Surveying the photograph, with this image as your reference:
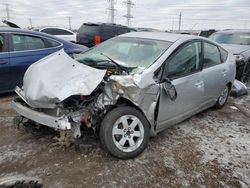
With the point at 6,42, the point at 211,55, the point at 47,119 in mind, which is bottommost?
the point at 47,119

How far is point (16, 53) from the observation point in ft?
17.8

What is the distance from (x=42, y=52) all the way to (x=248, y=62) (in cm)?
603

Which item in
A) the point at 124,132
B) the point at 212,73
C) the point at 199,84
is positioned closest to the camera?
the point at 124,132

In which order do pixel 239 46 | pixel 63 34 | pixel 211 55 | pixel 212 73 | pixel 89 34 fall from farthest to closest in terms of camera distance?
pixel 63 34, pixel 89 34, pixel 239 46, pixel 211 55, pixel 212 73

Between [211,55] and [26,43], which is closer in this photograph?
[211,55]

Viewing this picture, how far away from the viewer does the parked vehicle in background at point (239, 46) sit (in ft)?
25.9

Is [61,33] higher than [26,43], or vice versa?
[26,43]

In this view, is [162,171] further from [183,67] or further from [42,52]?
[42,52]

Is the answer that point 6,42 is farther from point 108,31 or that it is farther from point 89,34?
point 108,31

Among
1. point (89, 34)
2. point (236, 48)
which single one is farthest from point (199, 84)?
point (89, 34)

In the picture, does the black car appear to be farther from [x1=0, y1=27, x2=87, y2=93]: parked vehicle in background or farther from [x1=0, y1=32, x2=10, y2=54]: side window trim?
[x1=0, y1=32, x2=10, y2=54]: side window trim

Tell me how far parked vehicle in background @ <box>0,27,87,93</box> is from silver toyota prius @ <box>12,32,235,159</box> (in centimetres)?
183

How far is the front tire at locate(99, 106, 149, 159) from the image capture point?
309 cm

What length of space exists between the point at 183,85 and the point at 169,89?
1.23ft
